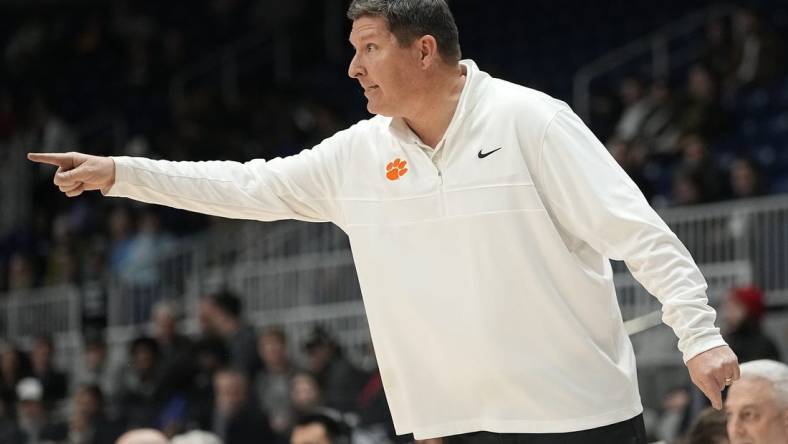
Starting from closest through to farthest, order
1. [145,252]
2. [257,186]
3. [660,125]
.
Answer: [257,186] → [660,125] → [145,252]

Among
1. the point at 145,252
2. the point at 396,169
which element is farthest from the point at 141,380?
the point at 396,169

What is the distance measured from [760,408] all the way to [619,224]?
1520 mm

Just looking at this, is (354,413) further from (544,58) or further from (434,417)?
(544,58)

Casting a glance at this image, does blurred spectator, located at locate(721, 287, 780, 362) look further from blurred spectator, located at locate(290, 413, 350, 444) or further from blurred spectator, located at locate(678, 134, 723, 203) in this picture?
blurred spectator, located at locate(290, 413, 350, 444)

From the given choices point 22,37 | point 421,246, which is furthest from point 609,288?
point 22,37

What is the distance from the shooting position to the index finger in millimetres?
4043

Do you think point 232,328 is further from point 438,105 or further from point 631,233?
point 631,233

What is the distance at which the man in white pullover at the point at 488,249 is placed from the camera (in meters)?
3.88

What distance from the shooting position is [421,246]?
403cm

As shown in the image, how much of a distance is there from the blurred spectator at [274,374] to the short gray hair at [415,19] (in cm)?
660

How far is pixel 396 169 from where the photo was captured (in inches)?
164

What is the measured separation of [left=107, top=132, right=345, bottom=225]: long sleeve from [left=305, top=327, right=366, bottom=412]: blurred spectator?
15.8 ft

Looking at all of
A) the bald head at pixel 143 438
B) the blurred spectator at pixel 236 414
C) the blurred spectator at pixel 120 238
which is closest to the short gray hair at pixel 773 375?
the bald head at pixel 143 438

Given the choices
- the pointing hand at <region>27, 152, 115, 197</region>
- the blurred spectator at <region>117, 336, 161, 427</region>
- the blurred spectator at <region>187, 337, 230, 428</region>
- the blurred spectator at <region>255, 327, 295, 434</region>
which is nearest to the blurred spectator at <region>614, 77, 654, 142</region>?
the blurred spectator at <region>255, 327, 295, 434</region>
